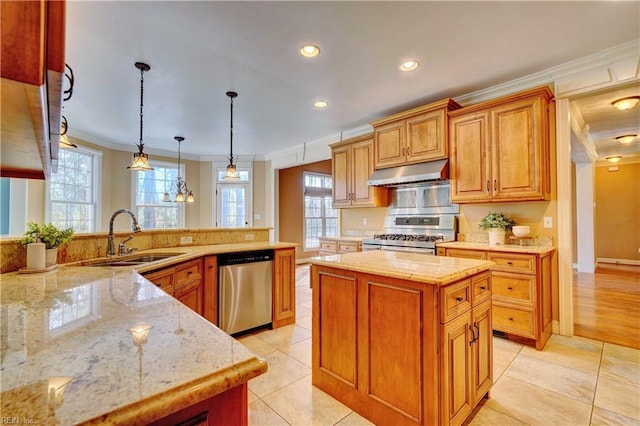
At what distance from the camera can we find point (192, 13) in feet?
6.82

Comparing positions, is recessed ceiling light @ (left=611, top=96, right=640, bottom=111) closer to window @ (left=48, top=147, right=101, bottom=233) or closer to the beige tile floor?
the beige tile floor

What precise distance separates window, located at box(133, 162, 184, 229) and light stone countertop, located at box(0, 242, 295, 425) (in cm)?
541

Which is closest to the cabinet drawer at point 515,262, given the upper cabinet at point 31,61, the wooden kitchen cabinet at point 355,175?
the wooden kitchen cabinet at point 355,175

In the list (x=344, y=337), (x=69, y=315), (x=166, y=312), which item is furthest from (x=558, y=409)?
(x=69, y=315)

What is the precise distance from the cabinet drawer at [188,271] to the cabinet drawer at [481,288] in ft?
7.06

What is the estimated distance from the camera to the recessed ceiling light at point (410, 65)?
2.74 meters

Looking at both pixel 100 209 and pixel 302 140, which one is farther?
pixel 302 140

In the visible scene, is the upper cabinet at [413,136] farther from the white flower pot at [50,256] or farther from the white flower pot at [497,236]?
the white flower pot at [50,256]

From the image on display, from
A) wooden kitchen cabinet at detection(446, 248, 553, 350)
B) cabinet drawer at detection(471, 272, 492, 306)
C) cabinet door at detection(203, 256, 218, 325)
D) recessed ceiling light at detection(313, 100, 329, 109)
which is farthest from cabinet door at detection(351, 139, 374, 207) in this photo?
cabinet drawer at detection(471, 272, 492, 306)

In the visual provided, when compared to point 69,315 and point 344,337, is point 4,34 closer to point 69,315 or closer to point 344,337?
point 69,315

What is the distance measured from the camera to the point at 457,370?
1.53 meters

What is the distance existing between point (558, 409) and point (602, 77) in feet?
9.50

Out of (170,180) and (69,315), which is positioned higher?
(170,180)

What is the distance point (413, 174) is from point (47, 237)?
343 cm
